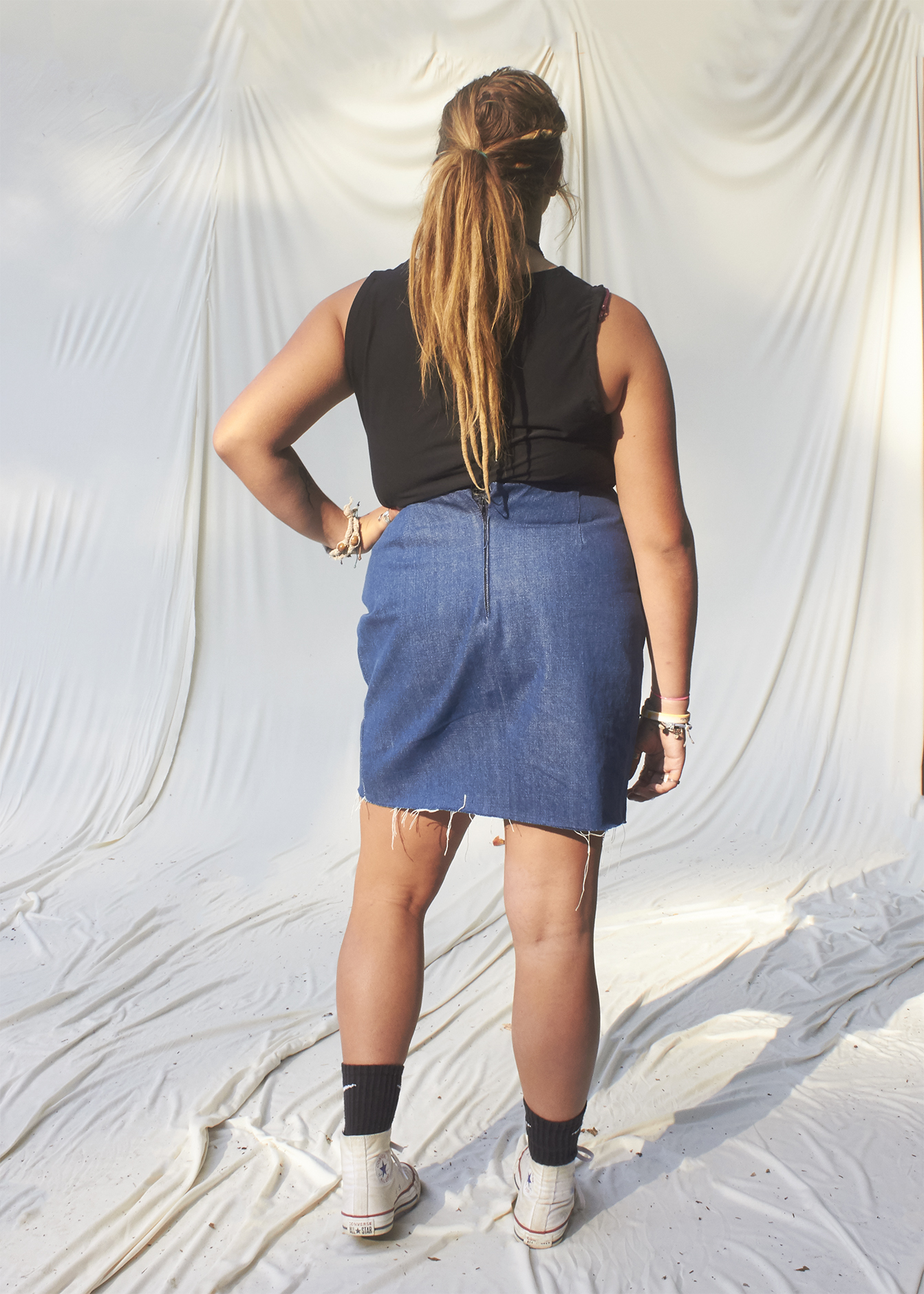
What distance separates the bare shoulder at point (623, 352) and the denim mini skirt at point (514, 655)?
10cm

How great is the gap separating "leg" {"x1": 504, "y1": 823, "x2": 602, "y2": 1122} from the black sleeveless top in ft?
1.11

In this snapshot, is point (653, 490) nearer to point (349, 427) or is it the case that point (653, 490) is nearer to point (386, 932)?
point (386, 932)

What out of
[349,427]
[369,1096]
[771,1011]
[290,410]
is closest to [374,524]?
[290,410]

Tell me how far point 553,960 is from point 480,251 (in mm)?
650

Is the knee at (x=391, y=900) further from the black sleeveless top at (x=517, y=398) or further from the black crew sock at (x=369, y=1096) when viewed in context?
the black sleeveless top at (x=517, y=398)

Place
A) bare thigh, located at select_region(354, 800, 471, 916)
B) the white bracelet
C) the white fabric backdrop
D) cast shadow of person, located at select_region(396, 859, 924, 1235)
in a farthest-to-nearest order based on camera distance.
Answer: the white fabric backdrop < cast shadow of person, located at select_region(396, 859, 924, 1235) < the white bracelet < bare thigh, located at select_region(354, 800, 471, 916)

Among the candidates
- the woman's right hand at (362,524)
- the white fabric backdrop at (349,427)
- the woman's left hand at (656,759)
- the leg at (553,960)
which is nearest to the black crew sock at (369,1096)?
the leg at (553,960)

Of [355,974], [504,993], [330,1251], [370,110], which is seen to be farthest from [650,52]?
[330,1251]

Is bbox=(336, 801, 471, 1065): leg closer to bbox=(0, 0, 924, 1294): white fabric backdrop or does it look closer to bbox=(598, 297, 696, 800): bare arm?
bbox=(598, 297, 696, 800): bare arm

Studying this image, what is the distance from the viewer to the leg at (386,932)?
0.92 m

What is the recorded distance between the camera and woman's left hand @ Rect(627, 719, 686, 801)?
3.05 ft

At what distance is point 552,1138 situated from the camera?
927 mm

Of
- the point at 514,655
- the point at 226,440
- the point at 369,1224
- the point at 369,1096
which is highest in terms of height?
the point at 226,440

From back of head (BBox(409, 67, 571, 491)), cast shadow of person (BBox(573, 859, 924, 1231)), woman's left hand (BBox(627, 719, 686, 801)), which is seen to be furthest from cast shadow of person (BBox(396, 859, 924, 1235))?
back of head (BBox(409, 67, 571, 491))
